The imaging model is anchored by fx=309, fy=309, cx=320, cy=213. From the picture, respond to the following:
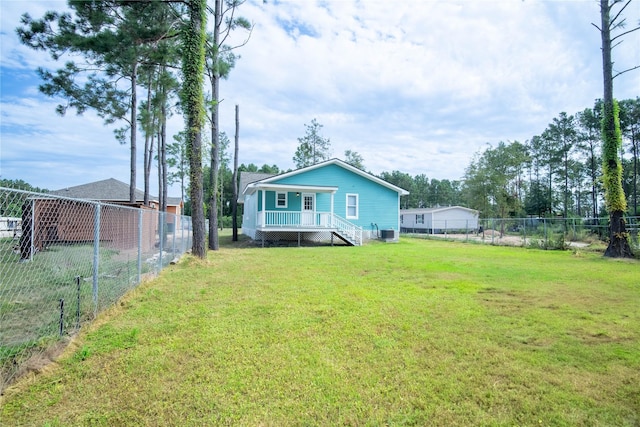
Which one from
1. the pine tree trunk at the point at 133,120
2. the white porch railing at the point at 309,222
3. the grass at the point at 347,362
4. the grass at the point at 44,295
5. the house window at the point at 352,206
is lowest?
the grass at the point at 347,362

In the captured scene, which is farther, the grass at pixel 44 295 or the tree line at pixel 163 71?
the tree line at pixel 163 71

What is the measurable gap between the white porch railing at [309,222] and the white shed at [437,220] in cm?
1962

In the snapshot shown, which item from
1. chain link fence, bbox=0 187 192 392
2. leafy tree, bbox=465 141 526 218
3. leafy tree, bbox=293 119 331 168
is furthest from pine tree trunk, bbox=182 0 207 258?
leafy tree, bbox=293 119 331 168

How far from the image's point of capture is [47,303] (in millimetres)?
4125

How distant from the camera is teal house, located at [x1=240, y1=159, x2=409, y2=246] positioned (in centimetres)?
1683

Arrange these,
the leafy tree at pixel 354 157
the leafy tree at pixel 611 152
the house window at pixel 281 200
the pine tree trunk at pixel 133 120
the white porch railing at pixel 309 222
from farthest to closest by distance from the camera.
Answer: the leafy tree at pixel 354 157, the house window at pixel 281 200, the white porch railing at pixel 309 222, the pine tree trunk at pixel 133 120, the leafy tree at pixel 611 152

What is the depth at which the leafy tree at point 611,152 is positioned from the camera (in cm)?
1165

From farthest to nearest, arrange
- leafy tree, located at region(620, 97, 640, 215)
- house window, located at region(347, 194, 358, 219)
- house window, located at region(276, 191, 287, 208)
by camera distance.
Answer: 1. leafy tree, located at region(620, 97, 640, 215)
2. house window, located at region(347, 194, 358, 219)
3. house window, located at region(276, 191, 287, 208)

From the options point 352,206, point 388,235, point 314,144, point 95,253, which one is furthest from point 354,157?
point 95,253

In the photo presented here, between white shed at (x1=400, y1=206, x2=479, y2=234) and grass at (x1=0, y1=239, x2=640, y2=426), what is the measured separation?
31.3 meters

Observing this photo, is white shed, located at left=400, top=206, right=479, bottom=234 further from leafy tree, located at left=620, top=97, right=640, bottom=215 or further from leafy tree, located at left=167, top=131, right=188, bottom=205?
leafy tree, located at left=167, top=131, right=188, bottom=205

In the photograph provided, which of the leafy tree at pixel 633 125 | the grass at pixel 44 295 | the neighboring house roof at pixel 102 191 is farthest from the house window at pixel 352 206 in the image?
the leafy tree at pixel 633 125

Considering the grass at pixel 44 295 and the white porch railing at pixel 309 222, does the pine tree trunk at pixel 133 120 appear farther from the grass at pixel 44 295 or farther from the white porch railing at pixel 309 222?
the grass at pixel 44 295

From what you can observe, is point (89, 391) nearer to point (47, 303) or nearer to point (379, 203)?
point (47, 303)
